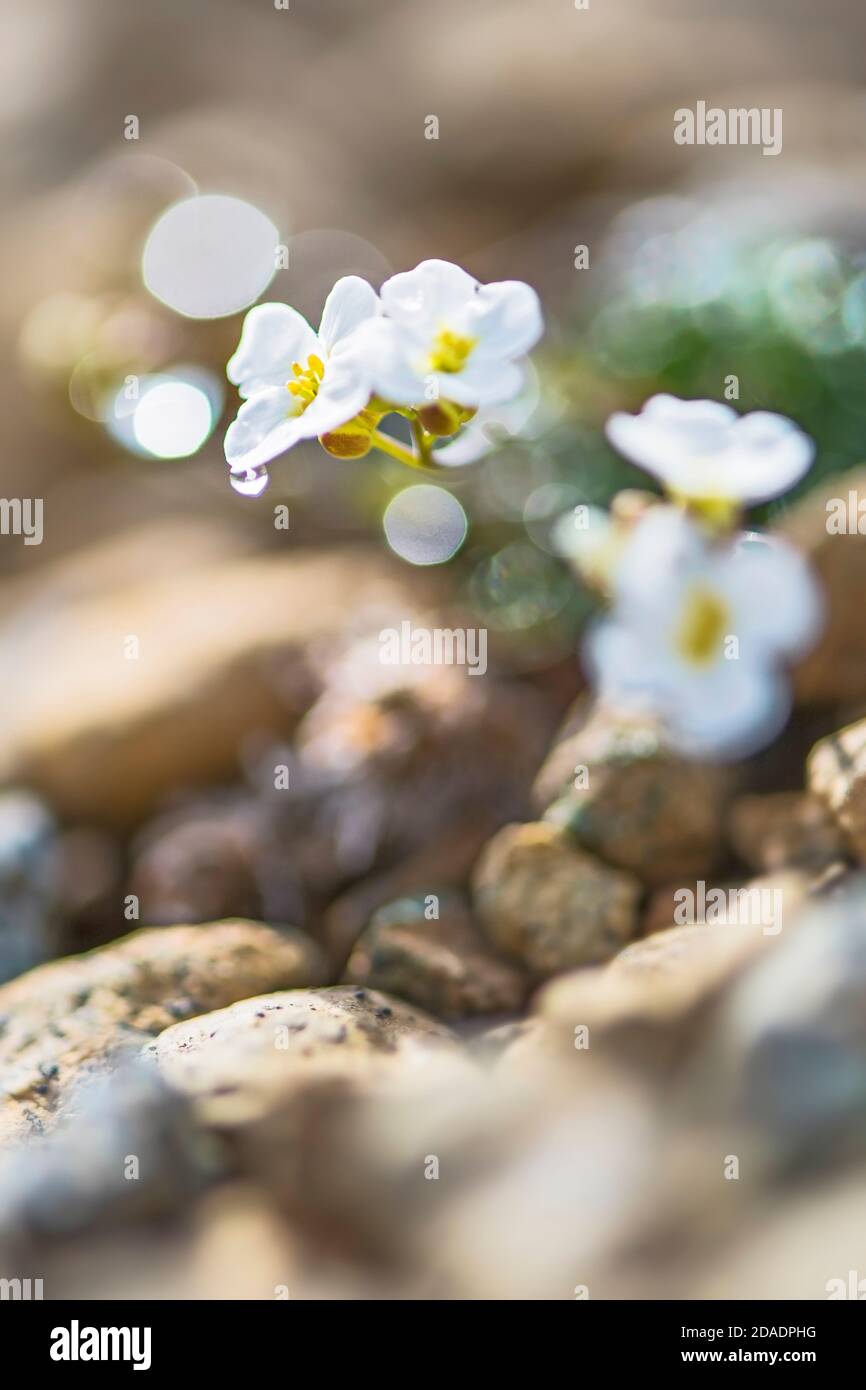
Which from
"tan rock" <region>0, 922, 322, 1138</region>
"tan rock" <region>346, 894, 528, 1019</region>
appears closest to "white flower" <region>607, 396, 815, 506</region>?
"tan rock" <region>346, 894, 528, 1019</region>

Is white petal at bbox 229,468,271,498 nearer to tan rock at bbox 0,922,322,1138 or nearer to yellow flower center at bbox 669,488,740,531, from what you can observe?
yellow flower center at bbox 669,488,740,531

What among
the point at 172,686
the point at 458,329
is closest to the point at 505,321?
the point at 458,329

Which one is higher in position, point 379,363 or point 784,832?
point 379,363

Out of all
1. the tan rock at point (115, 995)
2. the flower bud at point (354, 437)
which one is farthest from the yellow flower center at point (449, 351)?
the tan rock at point (115, 995)

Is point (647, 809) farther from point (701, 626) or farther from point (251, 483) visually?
point (251, 483)

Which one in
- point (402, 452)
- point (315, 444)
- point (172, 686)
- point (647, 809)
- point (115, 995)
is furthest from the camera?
point (315, 444)
